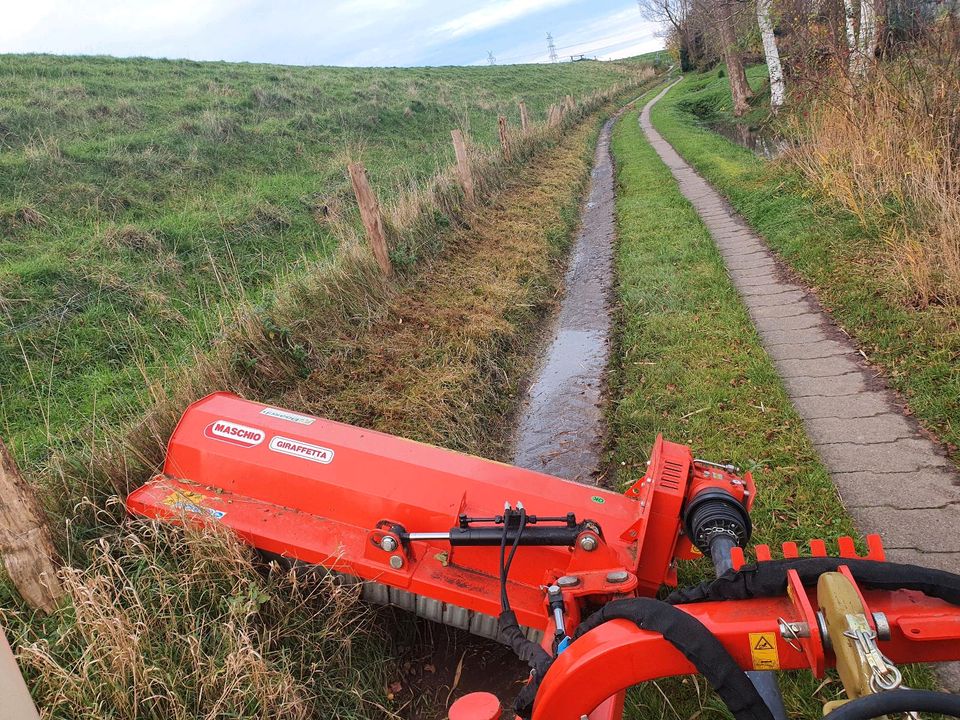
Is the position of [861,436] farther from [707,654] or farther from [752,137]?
[752,137]

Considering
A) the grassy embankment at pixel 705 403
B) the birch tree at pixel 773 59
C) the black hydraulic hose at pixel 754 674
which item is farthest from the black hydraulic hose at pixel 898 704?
the birch tree at pixel 773 59

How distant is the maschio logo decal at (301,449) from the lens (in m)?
3.13

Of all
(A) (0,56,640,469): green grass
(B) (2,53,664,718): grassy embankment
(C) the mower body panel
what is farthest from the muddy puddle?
(A) (0,56,640,469): green grass

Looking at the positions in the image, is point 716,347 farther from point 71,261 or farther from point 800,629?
point 71,261

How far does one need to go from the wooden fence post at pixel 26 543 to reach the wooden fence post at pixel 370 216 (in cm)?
465

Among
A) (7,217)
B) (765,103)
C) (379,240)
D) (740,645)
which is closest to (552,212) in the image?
(379,240)

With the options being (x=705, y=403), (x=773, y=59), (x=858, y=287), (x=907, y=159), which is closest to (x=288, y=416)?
(x=705, y=403)

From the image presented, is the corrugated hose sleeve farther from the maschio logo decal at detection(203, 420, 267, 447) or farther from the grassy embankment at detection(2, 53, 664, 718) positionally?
the maschio logo decal at detection(203, 420, 267, 447)

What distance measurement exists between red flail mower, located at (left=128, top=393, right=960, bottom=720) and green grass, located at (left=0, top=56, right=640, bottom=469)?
1419mm

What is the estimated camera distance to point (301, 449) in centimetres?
319

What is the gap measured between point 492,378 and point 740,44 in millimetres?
20002

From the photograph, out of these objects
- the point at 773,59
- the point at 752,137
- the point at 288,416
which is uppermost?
the point at 773,59

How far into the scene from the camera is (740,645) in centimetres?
156

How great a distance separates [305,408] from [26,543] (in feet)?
7.81
